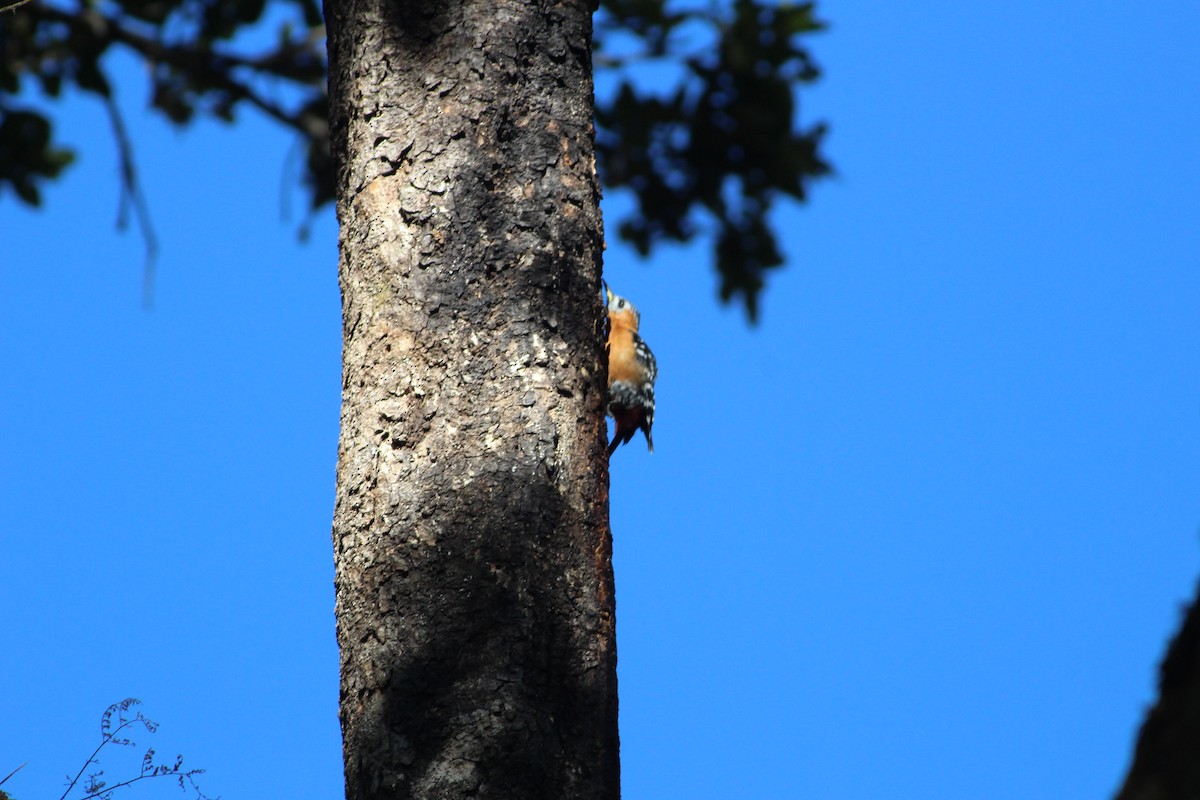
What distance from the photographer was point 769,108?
609 cm

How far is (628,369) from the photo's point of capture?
5109 millimetres

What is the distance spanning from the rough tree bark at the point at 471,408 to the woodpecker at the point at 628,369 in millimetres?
2232

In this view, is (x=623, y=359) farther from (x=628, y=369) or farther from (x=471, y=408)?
(x=471, y=408)

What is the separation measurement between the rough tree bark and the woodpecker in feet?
7.32

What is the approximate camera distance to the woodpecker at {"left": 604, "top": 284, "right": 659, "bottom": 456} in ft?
16.8

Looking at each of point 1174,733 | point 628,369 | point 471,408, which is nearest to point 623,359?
point 628,369

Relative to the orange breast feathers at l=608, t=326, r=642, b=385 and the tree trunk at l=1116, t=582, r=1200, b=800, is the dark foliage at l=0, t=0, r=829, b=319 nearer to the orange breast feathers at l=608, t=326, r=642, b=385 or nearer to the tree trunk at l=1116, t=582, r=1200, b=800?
the orange breast feathers at l=608, t=326, r=642, b=385

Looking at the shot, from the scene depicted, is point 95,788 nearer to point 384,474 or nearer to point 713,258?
point 384,474

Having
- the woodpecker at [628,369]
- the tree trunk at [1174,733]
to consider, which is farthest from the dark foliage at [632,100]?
the tree trunk at [1174,733]

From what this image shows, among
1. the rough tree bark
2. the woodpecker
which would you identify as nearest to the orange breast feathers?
the woodpecker

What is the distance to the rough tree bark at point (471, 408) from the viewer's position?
232 centimetres

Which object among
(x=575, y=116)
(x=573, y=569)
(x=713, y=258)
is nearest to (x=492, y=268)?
(x=575, y=116)

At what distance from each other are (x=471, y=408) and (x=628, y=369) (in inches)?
102

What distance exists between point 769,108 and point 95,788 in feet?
15.4
